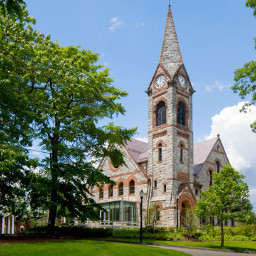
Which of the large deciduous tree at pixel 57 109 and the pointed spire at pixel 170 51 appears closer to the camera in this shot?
the large deciduous tree at pixel 57 109

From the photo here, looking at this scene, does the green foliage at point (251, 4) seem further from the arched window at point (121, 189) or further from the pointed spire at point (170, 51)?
the arched window at point (121, 189)

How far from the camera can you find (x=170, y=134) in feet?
125

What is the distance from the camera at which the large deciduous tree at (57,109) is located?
67.7 feet

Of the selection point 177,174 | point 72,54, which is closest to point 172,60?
point 177,174

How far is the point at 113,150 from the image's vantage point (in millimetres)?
27078

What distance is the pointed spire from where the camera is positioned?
136 feet

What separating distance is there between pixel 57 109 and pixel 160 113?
19.6m

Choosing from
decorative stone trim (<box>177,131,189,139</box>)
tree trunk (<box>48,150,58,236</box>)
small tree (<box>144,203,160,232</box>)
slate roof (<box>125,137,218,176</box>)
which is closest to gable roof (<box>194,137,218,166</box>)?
slate roof (<box>125,137,218,176</box>)

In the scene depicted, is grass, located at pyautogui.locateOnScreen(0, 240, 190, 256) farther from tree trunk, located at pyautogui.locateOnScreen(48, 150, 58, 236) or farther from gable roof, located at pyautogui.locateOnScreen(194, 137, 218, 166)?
gable roof, located at pyautogui.locateOnScreen(194, 137, 218, 166)

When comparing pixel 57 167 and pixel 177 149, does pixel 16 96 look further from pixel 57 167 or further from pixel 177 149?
pixel 177 149

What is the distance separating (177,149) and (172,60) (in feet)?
38.1

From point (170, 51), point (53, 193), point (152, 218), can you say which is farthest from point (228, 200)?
point (170, 51)

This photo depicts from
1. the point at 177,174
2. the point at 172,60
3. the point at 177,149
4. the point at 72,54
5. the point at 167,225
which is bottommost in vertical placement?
the point at 167,225

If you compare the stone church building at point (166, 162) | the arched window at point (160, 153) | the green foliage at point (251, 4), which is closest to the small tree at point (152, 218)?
the stone church building at point (166, 162)
